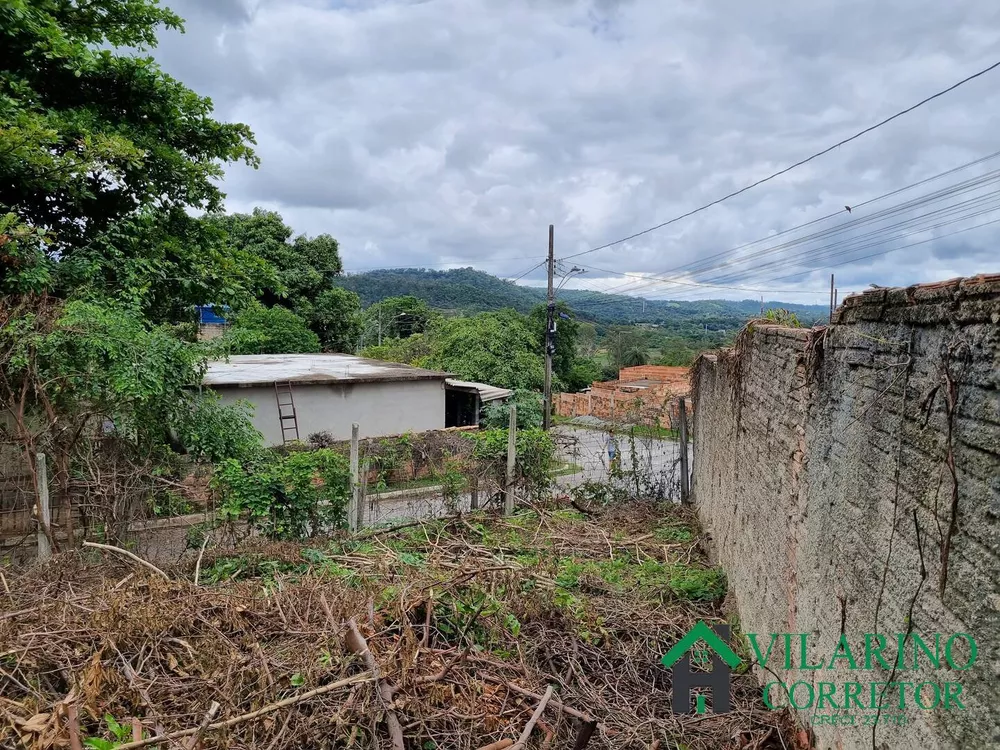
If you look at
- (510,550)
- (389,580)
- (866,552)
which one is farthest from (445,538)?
(866,552)

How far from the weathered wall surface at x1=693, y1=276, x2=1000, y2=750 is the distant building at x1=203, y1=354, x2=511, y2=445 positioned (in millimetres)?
12093

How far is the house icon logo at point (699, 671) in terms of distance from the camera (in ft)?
12.9

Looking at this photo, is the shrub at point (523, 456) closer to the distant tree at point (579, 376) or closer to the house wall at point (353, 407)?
the house wall at point (353, 407)

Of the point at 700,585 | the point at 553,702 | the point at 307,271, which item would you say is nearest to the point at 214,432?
the point at 553,702

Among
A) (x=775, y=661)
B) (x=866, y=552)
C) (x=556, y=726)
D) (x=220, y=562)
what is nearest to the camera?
(x=866, y=552)

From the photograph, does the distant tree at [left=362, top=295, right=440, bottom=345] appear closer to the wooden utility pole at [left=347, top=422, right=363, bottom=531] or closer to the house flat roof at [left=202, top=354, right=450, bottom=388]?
the house flat roof at [left=202, top=354, right=450, bottom=388]

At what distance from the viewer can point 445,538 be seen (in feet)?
26.0

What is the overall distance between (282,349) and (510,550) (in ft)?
65.1

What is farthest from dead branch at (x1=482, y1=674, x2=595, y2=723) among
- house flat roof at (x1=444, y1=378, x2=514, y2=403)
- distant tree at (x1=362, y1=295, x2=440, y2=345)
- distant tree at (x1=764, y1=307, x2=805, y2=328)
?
distant tree at (x1=362, y1=295, x2=440, y2=345)

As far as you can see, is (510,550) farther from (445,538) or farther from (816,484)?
(816,484)

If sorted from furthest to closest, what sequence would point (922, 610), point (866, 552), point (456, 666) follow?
point (456, 666)
point (866, 552)
point (922, 610)

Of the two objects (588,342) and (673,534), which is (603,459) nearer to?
(673,534)

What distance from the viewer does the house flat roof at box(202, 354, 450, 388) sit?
14.0 m

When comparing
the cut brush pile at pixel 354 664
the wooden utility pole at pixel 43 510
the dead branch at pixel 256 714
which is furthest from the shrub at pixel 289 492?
the dead branch at pixel 256 714
